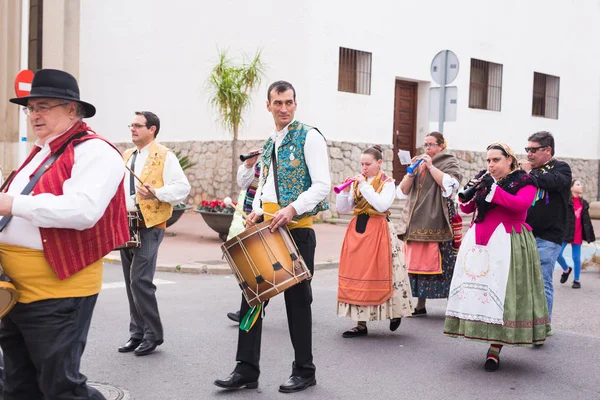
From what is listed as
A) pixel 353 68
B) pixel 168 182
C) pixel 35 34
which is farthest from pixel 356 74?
pixel 168 182

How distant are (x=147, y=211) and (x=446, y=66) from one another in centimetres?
759

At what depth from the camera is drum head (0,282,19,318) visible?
114 inches

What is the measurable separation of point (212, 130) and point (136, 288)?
13.1 meters

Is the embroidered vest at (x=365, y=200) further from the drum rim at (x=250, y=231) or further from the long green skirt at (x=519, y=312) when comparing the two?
the drum rim at (x=250, y=231)

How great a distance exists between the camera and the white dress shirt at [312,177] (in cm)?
457

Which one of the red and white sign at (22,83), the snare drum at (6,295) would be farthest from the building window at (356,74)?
the snare drum at (6,295)

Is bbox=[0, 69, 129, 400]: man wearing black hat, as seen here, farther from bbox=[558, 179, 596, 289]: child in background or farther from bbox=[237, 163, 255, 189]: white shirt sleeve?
bbox=[558, 179, 596, 289]: child in background

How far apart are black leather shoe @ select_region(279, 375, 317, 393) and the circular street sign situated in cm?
800

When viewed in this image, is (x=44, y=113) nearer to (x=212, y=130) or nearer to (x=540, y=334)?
(x=540, y=334)

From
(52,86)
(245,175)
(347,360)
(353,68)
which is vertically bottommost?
(347,360)

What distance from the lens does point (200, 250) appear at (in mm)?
12141

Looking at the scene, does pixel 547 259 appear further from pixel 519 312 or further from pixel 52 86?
pixel 52 86

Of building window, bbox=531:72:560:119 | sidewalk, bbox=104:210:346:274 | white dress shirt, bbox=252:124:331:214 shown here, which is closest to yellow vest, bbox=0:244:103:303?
white dress shirt, bbox=252:124:331:214

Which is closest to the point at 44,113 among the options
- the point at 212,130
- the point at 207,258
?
the point at 207,258
